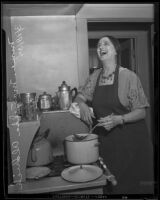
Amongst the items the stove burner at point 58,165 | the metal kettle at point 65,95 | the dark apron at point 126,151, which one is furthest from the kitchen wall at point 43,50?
the stove burner at point 58,165

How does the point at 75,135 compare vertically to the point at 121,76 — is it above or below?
below

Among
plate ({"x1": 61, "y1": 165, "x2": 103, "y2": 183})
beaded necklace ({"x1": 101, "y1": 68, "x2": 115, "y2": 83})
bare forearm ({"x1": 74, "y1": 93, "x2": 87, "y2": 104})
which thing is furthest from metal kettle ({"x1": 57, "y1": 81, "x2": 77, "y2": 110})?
plate ({"x1": 61, "y1": 165, "x2": 103, "y2": 183})

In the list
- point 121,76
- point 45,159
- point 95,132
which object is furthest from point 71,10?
point 45,159

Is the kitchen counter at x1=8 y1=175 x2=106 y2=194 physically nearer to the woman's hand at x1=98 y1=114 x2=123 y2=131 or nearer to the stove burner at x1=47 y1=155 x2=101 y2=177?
the stove burner at x1=47 y1=155 x2=101 y2=177

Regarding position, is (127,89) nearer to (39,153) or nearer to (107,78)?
(107,78)

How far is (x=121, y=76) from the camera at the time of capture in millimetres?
915

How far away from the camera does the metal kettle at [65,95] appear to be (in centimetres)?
91

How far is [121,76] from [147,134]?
0.25 meters

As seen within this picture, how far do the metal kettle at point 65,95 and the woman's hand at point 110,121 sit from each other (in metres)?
0.14

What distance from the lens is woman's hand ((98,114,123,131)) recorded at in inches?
36.1

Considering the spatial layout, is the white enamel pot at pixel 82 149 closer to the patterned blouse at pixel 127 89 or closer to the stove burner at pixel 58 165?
the stove burner at pixel 58 165

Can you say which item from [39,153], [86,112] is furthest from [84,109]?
[39,153]

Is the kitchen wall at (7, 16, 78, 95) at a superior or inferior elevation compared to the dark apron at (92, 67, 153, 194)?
superior

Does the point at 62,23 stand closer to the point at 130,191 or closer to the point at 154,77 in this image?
the point at 154,77
